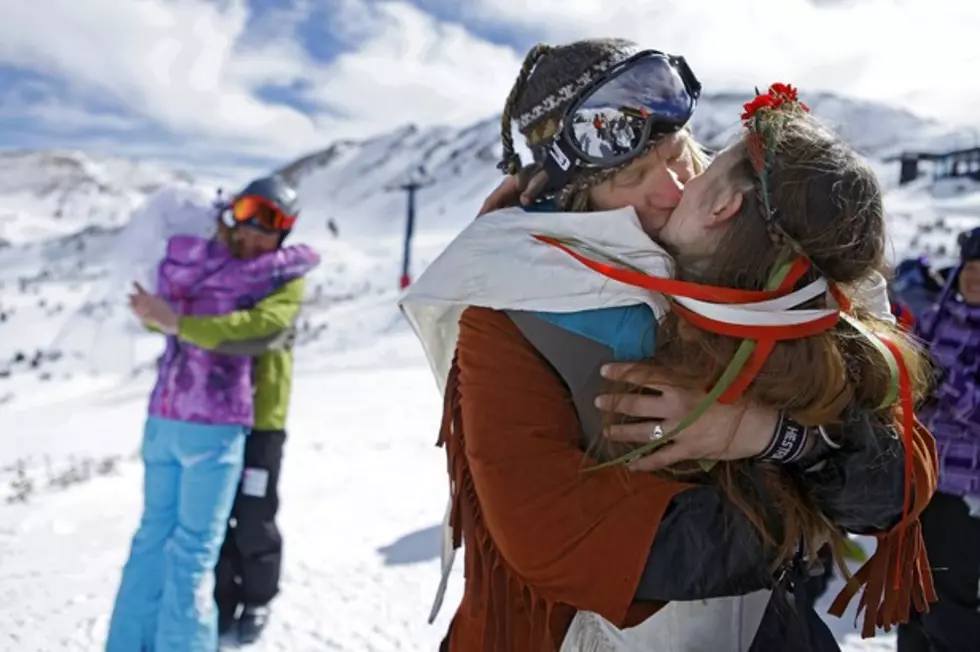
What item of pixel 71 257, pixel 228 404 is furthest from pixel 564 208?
pixel 71 257

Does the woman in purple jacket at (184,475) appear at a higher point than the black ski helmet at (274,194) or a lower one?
lower

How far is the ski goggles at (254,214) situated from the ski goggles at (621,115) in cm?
240

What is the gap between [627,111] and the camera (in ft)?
4.40


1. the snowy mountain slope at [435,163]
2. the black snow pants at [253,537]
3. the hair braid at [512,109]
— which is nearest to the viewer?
the hair braid at [512,109]

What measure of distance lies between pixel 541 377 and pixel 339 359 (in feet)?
43.4

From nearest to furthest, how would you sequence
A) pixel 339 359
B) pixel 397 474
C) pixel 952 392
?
pixel 952 392, pixel 397 474, pixel 339 359

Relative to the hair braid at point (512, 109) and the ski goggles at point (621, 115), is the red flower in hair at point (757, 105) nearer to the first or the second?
the ski goggles at point (621, 115)

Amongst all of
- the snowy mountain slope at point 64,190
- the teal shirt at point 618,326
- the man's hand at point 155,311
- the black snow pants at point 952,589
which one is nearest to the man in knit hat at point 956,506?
the black snow pants at point 952,589

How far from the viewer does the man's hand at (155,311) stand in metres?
3.22

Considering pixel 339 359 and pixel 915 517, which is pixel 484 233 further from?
pixel 339 359

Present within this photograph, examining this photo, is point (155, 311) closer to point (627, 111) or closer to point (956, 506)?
point (627, 111)

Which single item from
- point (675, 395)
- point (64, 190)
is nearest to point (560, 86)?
point (675, 395)

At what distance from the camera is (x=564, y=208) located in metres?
1.39

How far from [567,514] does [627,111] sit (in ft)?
2.20
